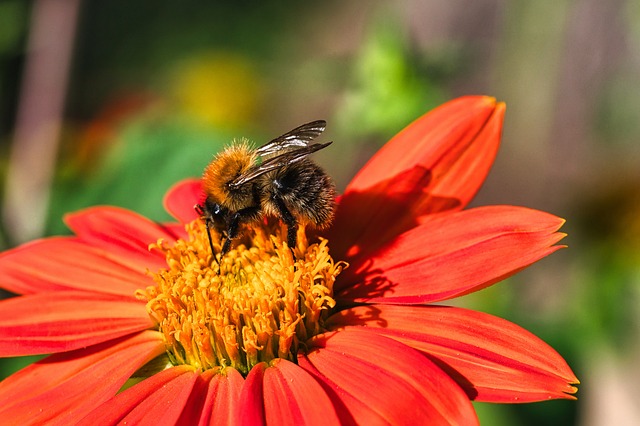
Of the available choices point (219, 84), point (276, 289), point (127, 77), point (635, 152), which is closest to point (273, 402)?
point (276, 289)

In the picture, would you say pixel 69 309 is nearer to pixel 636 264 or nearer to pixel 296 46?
pixel 636 264

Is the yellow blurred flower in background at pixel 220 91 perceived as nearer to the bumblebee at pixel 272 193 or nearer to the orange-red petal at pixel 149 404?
the bumblebee at pixel 272 193

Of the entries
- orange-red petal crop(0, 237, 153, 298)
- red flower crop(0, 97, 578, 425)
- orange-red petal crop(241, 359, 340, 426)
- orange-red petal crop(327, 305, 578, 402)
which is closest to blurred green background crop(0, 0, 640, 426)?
orange-red petal crop(0, 237, 153, 298)

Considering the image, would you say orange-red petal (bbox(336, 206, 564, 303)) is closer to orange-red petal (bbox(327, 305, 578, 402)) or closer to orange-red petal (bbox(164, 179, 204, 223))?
orange-red petal (bbox(327, 305, 578, 402))

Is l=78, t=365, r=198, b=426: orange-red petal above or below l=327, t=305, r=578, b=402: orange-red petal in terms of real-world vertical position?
above

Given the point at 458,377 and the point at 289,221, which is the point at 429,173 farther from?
the point at 458,377

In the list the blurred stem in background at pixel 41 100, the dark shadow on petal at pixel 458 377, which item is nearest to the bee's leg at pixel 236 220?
the dark shadow on petal at pixel 458 377

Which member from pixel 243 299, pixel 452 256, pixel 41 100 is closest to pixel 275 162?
pixel 243 299
